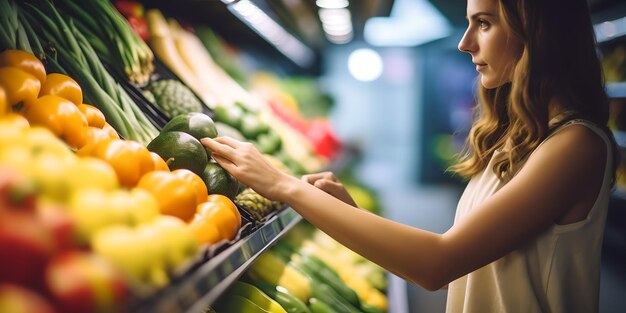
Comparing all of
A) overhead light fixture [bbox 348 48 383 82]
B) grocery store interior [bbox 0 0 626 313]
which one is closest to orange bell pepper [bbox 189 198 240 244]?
grocery store interior [bbox 0 0 626 313]

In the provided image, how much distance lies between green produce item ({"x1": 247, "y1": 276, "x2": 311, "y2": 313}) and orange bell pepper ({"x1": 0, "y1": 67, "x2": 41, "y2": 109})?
0.95 m

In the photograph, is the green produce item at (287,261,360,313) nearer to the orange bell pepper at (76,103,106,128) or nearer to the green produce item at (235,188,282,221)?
the green produce item at (235,188,282,221)

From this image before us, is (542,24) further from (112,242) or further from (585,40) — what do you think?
(112,242)

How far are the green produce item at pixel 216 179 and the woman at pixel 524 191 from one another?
62 mm

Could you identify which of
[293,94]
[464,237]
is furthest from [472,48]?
[293,94]

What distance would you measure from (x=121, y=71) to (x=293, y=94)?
11.6 ft

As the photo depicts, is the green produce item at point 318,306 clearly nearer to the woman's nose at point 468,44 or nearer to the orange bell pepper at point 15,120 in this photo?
the woman's nose at point 468,44

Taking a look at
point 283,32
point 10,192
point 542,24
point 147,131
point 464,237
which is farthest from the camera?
point 283,32

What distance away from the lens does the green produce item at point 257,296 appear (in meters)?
1.55

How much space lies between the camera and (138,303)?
1.98 ft

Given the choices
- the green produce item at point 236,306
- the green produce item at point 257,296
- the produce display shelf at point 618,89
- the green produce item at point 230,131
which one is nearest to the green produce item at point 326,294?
the green produce item at point 257,296

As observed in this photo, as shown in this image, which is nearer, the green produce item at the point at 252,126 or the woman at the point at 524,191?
the woman at the point at 524,191

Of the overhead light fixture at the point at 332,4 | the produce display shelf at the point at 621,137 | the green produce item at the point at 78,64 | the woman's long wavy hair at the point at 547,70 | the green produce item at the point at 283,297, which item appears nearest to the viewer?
the woman's long wavy hair at the point at 547,70

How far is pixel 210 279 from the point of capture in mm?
807
